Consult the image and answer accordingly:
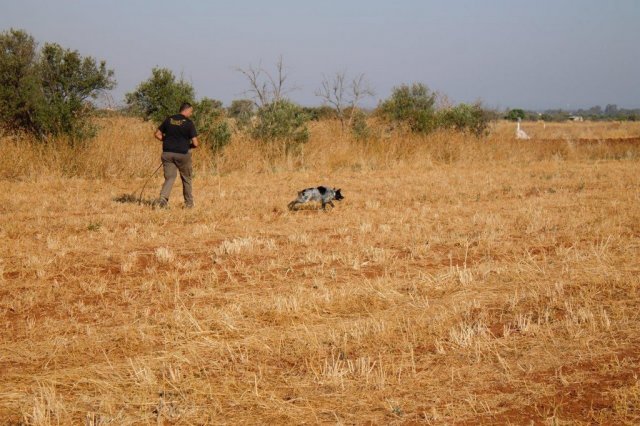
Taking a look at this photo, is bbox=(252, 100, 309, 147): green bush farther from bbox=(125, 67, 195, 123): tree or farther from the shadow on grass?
the shadow on grass

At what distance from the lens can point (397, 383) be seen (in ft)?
14.0

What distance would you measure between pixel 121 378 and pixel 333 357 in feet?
4.98

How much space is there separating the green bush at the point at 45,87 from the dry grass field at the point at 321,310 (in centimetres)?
301

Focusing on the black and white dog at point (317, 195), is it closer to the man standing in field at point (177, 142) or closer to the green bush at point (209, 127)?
the man standing in field at point (177, 142)

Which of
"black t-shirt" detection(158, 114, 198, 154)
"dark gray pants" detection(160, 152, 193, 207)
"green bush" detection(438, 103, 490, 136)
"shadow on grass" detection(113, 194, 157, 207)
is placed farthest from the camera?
"green bush" detection(438, 103, 490, 136)

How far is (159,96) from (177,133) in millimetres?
6383

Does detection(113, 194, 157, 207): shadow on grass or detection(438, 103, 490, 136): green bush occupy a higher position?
detection(438, 103, 490, 136): green bush

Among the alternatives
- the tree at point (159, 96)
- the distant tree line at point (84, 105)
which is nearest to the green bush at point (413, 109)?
the distant tree line at point (84, 105)

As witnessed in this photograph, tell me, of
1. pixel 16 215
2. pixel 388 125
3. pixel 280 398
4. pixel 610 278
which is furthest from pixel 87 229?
pixel 388 125

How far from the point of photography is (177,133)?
37.3 feet

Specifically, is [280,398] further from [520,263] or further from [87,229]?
[87,229]

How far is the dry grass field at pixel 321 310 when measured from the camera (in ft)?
13.1

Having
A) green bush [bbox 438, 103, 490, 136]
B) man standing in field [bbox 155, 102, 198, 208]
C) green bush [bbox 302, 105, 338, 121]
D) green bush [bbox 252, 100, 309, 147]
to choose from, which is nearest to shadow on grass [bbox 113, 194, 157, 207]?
man standing in field [bbox 155, 102, 198, 208]

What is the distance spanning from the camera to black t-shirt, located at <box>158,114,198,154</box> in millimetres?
11312
